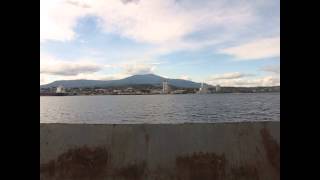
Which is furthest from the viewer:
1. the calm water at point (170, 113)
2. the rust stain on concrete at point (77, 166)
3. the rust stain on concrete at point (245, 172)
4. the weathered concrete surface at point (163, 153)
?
the calm water at point (170, 113)

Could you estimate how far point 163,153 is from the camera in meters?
12.3

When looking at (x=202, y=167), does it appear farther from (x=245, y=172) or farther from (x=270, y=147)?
(x=270, y=147)

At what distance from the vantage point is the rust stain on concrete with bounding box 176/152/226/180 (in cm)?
1178

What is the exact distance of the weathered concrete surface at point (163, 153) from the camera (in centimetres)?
1190

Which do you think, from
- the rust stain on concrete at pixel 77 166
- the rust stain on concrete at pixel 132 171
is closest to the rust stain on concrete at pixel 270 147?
the rust stain on concrete at pixel 132 171

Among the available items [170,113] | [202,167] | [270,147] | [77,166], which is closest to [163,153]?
[202,167]

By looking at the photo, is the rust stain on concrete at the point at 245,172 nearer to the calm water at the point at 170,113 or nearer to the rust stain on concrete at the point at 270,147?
the rust stain on concrete at the point at 270,147
